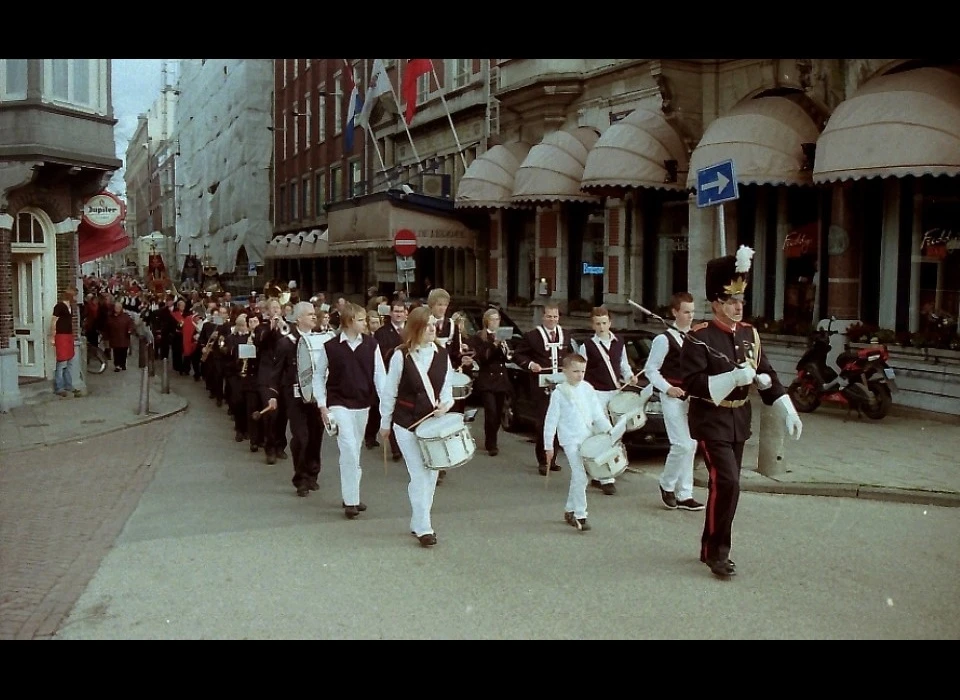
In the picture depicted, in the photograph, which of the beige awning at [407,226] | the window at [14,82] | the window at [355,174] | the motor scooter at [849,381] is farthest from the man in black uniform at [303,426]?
the window at [355,174]

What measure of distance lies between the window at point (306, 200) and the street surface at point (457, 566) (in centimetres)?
3830

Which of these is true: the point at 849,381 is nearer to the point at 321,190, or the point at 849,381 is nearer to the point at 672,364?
the point at 672,364

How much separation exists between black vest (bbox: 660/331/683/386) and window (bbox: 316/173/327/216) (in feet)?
124

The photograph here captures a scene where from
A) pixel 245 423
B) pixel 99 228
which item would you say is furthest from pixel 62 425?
pixel 99 228

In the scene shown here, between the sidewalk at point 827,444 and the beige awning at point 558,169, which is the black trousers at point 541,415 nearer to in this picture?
the sidewalk at point 827,444

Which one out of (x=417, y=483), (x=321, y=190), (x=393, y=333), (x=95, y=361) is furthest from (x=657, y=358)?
(x=321, y=190)

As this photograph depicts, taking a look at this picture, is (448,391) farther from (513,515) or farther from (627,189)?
(627,189)

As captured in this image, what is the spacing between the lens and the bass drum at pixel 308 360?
9617mm

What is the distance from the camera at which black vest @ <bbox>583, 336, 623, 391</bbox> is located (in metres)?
10.4

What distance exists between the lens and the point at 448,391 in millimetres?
8469

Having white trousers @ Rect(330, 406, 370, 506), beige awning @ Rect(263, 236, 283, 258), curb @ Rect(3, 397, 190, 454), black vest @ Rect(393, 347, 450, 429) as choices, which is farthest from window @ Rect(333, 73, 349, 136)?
black vest @ Rect(393, 347, 450, 429)

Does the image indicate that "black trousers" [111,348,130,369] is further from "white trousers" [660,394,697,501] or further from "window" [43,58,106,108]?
"white trousers" [660,394,697,501]

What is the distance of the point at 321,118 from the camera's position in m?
46.5
